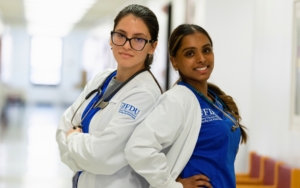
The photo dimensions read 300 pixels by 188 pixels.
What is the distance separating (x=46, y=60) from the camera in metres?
29.2

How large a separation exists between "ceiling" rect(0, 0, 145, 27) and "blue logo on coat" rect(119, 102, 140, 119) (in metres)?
12.8

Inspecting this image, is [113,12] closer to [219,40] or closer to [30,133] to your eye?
[30,133]

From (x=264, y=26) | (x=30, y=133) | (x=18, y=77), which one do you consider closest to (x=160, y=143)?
(x=264, y=26)

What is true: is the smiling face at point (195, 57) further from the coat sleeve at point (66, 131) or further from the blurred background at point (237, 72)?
the coat sleeve at point (66, 131)

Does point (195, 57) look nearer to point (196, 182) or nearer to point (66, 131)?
point (196, 182)

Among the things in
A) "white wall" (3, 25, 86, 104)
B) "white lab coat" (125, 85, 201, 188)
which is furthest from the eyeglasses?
"white wall" (3, 25, 86, 104)

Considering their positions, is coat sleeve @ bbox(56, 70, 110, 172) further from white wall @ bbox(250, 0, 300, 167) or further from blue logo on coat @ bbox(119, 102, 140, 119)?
white wall @ bbox(250, 0, 300, 167)

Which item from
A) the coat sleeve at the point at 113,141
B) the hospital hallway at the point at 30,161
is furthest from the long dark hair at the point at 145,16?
the hospital hallway at the point at 30,161

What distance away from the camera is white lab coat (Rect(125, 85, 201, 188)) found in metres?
2.14

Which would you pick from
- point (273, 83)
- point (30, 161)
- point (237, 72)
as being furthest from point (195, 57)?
point (30, 161)

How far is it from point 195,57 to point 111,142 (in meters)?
0.54

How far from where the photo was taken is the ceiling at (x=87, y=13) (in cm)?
1611

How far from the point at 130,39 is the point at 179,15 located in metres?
6.88

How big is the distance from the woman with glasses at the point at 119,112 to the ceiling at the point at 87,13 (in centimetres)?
1263
